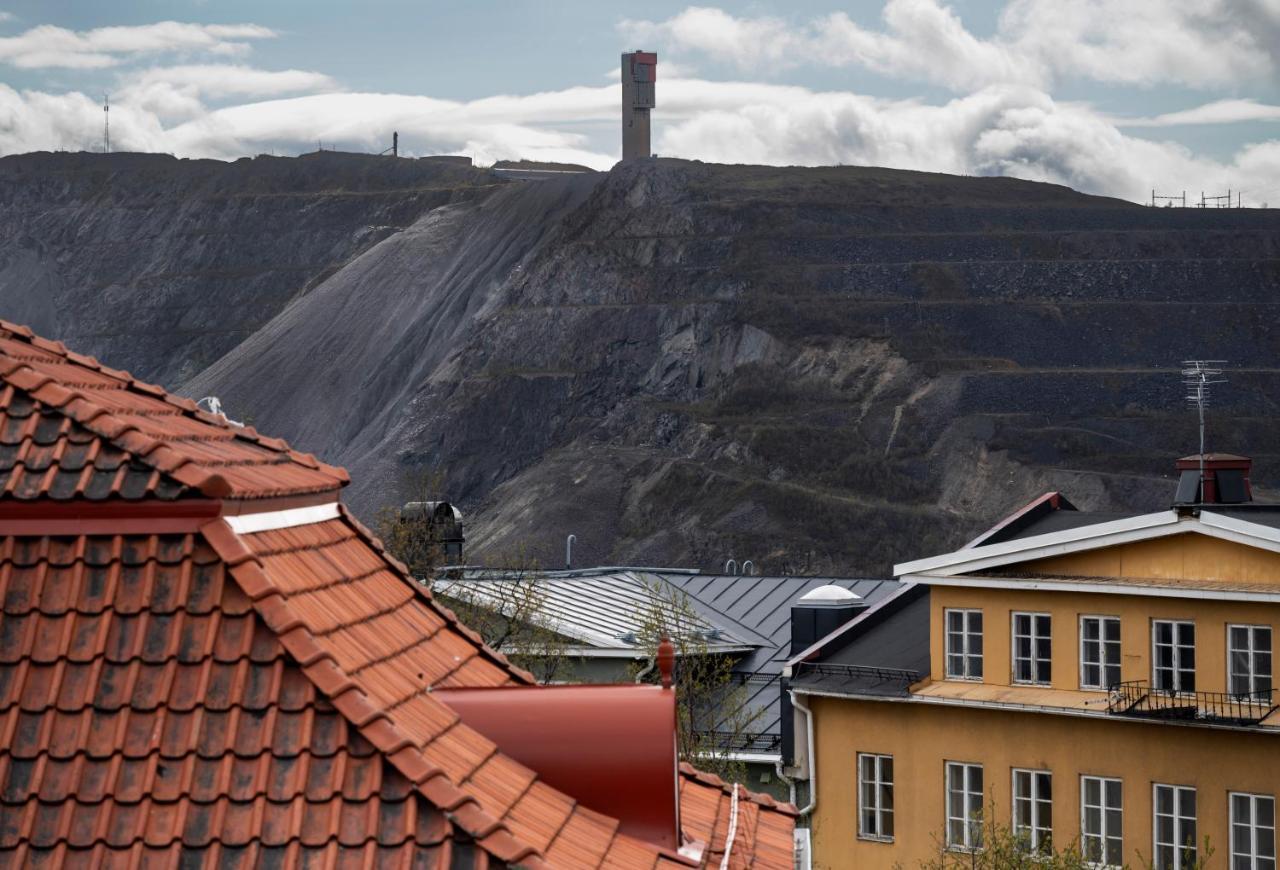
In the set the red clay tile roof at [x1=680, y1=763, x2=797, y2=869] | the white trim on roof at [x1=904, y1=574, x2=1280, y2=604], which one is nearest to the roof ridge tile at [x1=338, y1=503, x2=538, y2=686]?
the red clay tile roof at [x1=680, y1=763, x2=797, y2=869]

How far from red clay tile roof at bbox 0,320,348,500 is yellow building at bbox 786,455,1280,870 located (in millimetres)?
22121

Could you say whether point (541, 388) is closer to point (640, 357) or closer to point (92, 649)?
point (640, 357)

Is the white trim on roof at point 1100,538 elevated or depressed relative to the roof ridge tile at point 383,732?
A: depressed

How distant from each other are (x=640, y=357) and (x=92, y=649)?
11477cm

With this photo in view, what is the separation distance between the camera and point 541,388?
120250mm

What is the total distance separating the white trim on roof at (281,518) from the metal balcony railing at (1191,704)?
22.0m

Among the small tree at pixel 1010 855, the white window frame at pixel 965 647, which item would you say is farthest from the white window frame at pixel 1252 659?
the white window frame at pixel 965 647

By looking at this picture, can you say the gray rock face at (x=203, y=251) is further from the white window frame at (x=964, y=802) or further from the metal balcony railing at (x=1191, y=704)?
the metal balcony railing at (x=1191, y=704)

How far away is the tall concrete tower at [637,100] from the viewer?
165 m

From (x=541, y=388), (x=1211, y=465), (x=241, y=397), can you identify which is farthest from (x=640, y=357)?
(x=1211, y=465)

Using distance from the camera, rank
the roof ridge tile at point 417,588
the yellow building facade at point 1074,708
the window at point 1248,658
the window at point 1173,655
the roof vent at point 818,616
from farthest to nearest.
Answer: the roof vent at point 818,616 → the window at point 1173,655 → the window at point 1248,658 → the yellow building facade at point 1074,708 → the roof ridge tile at point 417,588

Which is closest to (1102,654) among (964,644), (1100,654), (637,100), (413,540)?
(1100,654)

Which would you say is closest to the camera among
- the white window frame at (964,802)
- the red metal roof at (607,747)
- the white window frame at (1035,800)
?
the red metal roof at (607,747)

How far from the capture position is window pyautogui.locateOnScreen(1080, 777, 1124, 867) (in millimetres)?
29516
